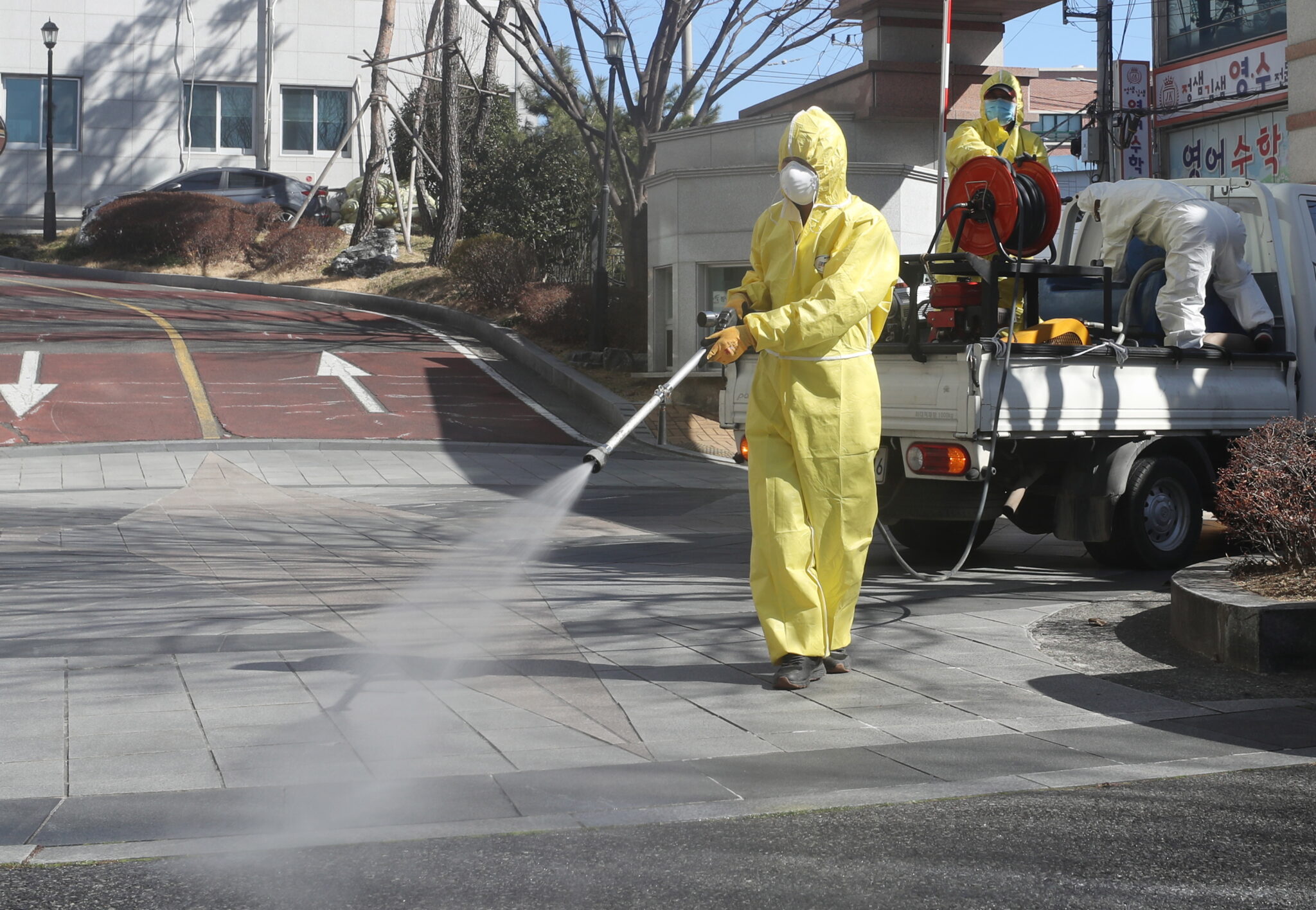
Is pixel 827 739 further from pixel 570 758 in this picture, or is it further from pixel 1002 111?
pixel 1002 111

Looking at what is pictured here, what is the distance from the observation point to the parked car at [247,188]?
33.6 m

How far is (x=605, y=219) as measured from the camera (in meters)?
20.8

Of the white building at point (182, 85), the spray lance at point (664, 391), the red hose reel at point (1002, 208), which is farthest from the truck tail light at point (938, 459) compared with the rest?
the white building at point (182, 85)

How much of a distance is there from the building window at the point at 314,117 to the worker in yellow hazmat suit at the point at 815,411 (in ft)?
121

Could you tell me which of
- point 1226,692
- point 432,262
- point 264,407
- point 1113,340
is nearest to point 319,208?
point 432,262

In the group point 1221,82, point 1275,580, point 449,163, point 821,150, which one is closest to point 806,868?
point 821,150

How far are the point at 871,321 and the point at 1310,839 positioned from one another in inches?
101

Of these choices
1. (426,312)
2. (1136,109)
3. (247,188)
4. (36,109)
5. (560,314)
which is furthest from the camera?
(36,109)

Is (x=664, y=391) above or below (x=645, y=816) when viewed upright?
above

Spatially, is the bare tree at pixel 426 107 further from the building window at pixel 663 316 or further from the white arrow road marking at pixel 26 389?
the white arrow road marking at pixel 26 389

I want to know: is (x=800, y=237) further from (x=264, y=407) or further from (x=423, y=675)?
(x=264, y=407)

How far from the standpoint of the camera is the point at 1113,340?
8445 mm

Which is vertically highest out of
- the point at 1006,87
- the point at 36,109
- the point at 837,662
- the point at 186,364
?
the point at 36,109

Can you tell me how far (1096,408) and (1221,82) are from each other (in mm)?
18095
